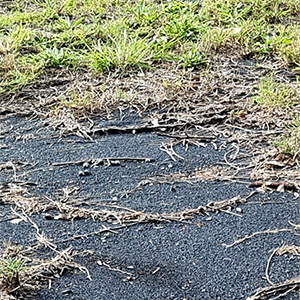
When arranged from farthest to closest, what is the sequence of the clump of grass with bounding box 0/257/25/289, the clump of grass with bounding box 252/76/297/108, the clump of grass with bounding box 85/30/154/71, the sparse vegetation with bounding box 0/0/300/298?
the clump of grass with bounding box 85/30/154/71 < the clump of grass with bounding box 252/76/297/108 < the sparse vegetation with bounding box 0/0/300/298 < the clump of grass with bounding box 0/257/25/289

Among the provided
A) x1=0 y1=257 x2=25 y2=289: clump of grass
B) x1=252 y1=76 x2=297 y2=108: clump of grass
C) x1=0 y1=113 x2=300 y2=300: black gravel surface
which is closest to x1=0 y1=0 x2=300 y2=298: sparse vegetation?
x1=252 y1=76 x2=297 y2=108: clump of grass

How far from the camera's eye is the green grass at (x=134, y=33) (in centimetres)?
454

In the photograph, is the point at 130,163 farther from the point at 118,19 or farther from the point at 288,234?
the point at 118,19

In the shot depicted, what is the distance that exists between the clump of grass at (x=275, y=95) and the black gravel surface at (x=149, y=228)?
1.95ft

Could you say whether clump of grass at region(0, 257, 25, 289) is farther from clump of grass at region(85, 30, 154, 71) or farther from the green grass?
clump of grass at region(85, 30, 154, 71)

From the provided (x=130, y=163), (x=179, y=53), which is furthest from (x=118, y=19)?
(x=130, y=163)

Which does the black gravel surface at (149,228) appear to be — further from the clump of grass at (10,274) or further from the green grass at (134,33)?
the green grass at (134,33)

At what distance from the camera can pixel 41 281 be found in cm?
241

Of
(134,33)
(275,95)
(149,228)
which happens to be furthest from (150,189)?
(134,33)

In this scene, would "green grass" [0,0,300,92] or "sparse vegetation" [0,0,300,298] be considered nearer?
"sparse vegetation" [0,0,300,298]

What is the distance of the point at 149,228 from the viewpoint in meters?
2.76

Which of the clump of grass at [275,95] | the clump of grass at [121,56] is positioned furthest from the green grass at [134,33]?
the clump of grass at [275,95]

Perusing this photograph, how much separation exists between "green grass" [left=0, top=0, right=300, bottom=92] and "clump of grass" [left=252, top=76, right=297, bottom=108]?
1.46 feet

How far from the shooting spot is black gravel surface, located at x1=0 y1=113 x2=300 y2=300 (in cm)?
238
